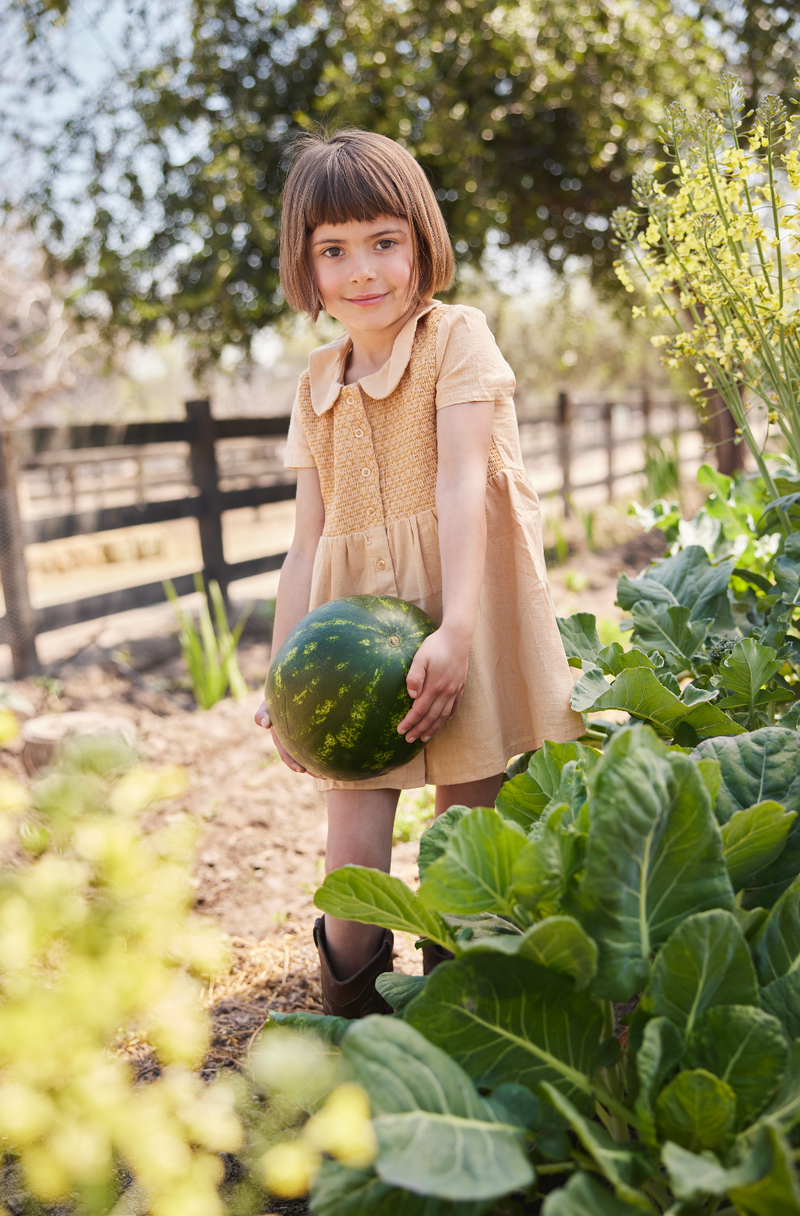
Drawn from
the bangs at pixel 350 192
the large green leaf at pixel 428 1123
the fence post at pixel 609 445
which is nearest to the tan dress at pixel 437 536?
the bangs at pixel 350 192

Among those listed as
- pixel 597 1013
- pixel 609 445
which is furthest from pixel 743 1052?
pixel 609 445

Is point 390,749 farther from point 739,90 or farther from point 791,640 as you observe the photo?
point 739,90

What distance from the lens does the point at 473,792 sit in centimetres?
178

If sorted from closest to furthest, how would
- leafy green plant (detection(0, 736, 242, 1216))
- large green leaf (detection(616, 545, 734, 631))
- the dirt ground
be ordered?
leafy green plant (detection(0, 736, 242, 1216))
large green leaf (detection(616, 545, 734, 631))
the dirt ground

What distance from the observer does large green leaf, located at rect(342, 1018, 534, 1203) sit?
81cm

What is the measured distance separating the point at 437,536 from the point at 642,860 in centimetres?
85

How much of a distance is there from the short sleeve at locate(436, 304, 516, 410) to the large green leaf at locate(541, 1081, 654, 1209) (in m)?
1.16

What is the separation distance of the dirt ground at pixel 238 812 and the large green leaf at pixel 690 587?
1.05 metres

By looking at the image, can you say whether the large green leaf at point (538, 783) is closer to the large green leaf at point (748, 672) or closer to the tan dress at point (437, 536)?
the tan dress at point (437, 536)

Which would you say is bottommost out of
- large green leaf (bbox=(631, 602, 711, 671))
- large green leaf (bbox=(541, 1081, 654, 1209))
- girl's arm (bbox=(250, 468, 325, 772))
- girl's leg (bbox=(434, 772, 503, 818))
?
large green leaf (bbox=(541, 1081, 654, 1209))

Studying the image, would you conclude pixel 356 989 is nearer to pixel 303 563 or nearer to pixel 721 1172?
pixel 303 563

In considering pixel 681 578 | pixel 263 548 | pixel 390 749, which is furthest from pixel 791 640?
pixel 263 548

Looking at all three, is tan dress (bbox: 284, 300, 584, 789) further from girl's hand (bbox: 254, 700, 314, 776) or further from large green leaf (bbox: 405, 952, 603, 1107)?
large green leaf (bbox: 405, 952, 603, 1107)

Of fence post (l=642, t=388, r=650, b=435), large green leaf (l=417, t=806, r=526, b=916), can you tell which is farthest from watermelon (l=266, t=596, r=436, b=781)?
fence post (l=642, t=388, r=650, b=435)
